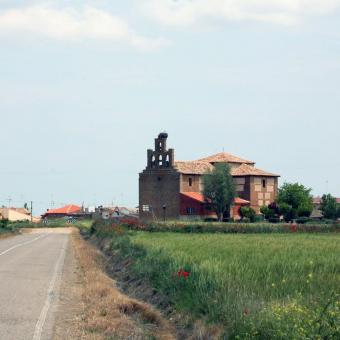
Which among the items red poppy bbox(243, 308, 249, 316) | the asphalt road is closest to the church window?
the asphalt road

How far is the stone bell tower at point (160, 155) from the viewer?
382ft

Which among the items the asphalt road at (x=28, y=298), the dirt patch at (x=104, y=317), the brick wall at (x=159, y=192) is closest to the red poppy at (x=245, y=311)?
the dirt patch at (x=104, y=317)

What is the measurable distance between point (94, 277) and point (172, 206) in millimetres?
90236

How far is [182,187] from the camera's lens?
11488cm

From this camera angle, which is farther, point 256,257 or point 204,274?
point 256,257

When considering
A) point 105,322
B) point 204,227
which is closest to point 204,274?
point 105,322

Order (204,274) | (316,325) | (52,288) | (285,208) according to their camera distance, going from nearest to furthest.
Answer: (316,325)
(204,274)
(52,288)
(285,208)

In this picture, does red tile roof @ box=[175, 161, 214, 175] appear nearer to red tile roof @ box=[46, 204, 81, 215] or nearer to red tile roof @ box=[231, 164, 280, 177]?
red tile roof @ box=[231, 164, 280, 177]

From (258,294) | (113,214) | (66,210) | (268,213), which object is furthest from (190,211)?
(258,294)

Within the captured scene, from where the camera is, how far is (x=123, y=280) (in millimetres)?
23359

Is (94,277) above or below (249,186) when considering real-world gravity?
below

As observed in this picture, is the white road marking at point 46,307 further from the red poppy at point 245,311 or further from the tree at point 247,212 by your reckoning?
the tree at point 247,212

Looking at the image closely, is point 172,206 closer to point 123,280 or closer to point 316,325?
point 123,280

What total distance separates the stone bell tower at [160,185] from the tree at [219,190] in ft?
15.8
